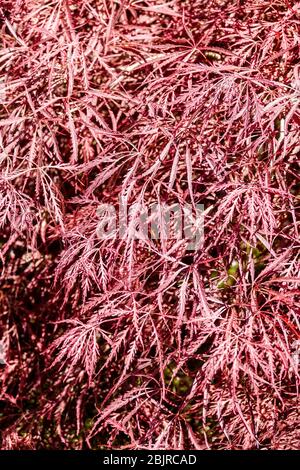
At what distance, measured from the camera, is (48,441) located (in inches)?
84.0

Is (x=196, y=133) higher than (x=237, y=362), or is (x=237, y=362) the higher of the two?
(x=196, y=133)

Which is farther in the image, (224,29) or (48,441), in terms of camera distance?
(48,441)

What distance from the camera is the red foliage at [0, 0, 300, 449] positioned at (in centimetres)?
148

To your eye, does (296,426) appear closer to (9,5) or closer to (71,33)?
(71,33)

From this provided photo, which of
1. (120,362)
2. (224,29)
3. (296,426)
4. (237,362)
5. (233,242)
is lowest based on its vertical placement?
(296,426)

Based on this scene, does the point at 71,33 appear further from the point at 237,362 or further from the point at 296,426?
the point at 296,426

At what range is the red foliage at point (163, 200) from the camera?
1.48 meters

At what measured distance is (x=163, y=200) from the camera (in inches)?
64.3
